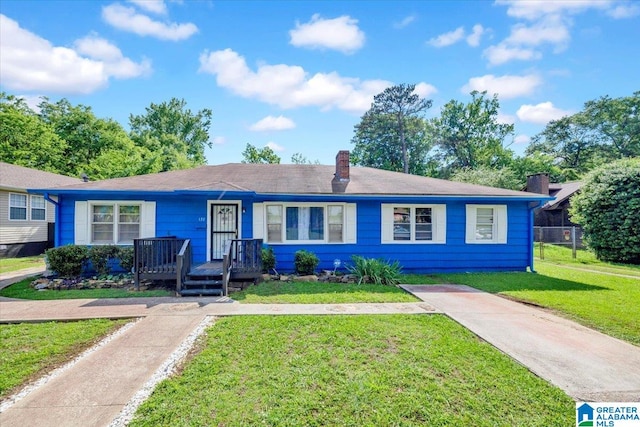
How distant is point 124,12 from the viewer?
8602 mm

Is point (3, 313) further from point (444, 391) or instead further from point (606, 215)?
point (606, 215)

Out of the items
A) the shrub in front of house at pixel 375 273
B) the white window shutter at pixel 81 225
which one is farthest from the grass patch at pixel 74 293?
the shrub in front of house at pixel 375 273

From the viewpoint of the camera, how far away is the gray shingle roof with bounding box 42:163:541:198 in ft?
29.8

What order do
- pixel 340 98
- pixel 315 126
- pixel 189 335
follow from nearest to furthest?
pixel 189 335 → pixel 315 126 → pixel 340 98

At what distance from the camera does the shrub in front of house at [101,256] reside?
325 inches

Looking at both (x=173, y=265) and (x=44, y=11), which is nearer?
(x=173, y=265)

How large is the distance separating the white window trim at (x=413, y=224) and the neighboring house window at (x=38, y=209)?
17222 millimetres

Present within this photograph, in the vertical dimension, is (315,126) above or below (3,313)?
above

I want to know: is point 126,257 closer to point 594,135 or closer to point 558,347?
point 558,347

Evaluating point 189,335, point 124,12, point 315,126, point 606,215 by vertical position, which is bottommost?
point 189,335

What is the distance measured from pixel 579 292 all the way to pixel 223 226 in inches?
388

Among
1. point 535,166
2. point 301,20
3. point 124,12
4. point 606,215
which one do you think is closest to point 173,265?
point 124,12

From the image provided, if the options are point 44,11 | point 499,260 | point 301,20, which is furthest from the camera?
point 301,20

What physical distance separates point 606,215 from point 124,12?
19.7 meters
